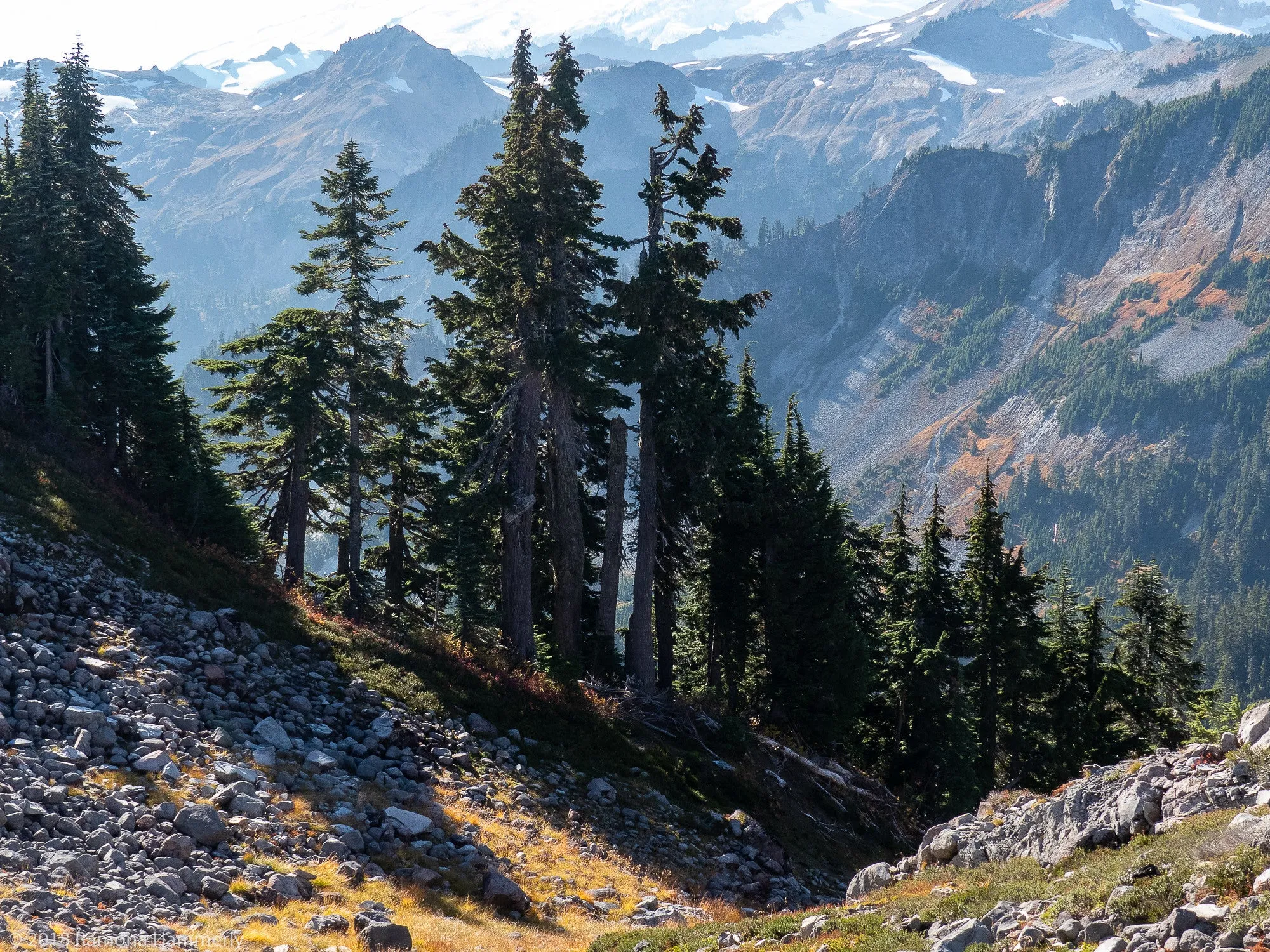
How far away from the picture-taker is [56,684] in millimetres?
15000

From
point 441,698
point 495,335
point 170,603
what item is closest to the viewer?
point 170,603

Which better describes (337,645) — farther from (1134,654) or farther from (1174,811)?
(1134,654)

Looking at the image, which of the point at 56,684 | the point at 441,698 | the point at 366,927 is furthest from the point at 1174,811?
the point at 56,684

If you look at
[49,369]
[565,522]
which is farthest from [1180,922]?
[49,369]

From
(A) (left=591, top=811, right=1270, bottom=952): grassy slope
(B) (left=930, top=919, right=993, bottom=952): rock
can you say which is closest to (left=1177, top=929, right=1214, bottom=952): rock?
(A) (left=591, top=811, right=1270, bottom=952): grassy slope

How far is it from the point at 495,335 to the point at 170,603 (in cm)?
1051

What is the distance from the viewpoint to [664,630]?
3291 cm

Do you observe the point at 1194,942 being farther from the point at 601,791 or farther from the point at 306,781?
the point at 601,791

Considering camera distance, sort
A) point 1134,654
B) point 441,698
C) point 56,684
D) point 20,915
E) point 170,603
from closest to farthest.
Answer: point 20,915 → point 56,684 → point 170,603 → point 441,698 → point 1134,654

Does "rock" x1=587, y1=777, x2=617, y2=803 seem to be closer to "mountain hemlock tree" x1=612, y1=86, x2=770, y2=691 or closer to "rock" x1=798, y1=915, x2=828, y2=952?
"mountain hemlock tree" x1=612, y1=86, x2=770, y2=691

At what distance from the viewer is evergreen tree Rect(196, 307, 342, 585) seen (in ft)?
89.2

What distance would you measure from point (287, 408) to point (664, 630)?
14213mm

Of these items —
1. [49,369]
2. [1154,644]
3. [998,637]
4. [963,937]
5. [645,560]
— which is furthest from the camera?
[1154,644]

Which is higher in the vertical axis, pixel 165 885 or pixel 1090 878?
pixel 165 885
